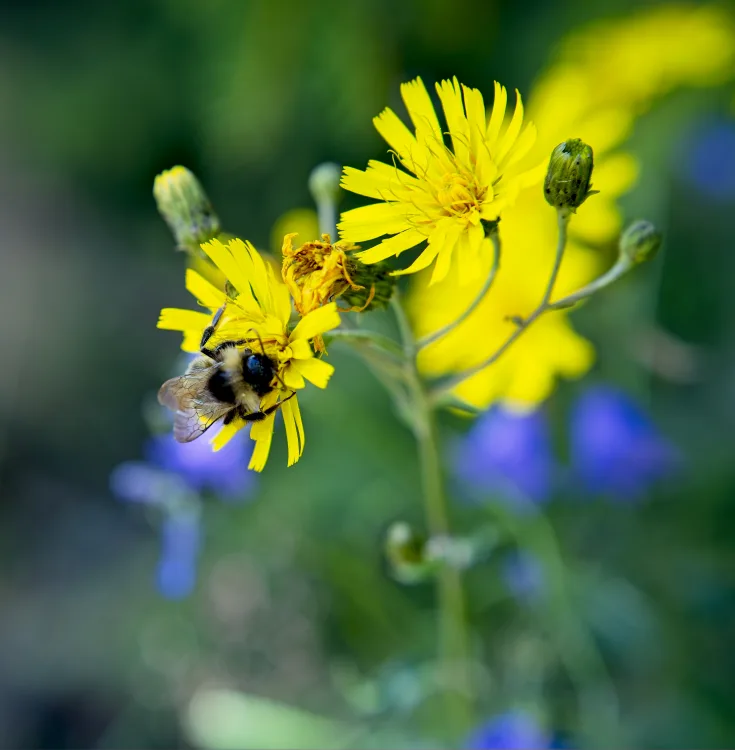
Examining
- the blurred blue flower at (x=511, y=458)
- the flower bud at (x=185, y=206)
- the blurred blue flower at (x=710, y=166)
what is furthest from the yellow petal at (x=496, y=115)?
the blurred blue flower at (x=710, y=166)

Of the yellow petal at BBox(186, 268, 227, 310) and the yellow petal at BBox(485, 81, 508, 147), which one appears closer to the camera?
the yellow petal at BBox(485, 81, 508, 147)

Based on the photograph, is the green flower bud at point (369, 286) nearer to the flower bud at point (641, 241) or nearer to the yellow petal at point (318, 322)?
the yellow petal at point (318, 322)

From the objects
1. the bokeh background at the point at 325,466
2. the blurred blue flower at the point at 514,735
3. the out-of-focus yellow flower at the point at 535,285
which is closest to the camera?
the out-of-focus yellow flower at the point at 535,285

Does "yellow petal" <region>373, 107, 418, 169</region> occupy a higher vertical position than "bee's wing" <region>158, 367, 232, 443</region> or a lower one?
higher

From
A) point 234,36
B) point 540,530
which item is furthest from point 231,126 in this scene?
point 540,530

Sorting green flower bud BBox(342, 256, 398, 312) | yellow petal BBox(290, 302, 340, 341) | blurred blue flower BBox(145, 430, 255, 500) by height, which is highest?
blurred blue flower BBox(145, 430, 255, 500)

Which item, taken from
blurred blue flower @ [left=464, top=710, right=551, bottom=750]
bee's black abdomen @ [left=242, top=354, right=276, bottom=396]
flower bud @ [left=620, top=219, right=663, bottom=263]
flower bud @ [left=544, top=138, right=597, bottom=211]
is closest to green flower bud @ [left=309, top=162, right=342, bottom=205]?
bee's black abdomen @ [left=242, top=354, right=276, bottom=396]

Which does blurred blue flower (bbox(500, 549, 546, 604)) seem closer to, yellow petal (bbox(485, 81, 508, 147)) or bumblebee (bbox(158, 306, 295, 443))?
bumblebee (bbox(158, 306, 295, 443))
